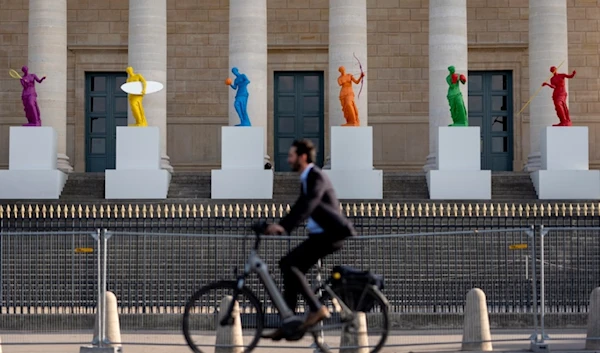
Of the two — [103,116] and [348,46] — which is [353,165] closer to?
[348,46]

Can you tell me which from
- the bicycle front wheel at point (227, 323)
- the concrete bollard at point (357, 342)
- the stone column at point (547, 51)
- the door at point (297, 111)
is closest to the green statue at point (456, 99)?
the stone column at point (547, 51)

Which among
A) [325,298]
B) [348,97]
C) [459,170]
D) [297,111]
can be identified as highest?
[297,111]

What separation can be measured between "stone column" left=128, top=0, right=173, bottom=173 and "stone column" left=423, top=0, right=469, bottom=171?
7370mm

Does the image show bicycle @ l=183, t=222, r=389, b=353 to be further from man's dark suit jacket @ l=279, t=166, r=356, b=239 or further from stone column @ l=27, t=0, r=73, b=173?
stone column @ l=27, t=0, r=73, b=173

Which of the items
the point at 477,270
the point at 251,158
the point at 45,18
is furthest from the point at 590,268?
Answer: the point at 45,18

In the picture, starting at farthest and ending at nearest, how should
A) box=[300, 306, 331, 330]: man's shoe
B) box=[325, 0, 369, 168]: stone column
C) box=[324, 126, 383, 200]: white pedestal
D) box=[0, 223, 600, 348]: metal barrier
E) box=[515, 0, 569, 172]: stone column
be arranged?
box=[515, 0, 569, 172]: stone column < box=[325, 0, 369, 168]: stone column < box=[324, 126, 383, 200]: white pedestal < box=[0, 223, 600, 348]: metal barrier < box=[300, 306, 331, 330]: man's shoe

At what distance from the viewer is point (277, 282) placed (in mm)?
22828

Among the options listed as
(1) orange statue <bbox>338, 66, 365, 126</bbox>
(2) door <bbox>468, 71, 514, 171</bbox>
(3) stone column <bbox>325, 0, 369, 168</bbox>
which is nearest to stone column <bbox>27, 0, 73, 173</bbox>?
(3) stone column <bbox>325, 0, 369, 168</bbox>

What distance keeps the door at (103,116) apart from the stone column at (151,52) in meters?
6.41

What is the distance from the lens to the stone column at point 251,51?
115ft

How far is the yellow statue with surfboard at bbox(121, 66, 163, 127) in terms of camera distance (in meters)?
33.3

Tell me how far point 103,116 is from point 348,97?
39.3ft

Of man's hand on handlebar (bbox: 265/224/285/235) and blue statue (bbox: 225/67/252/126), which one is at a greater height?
blue statue (bbox: 225/67/252/126)

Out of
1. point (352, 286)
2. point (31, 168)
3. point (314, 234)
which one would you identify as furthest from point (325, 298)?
point (31, 168)
